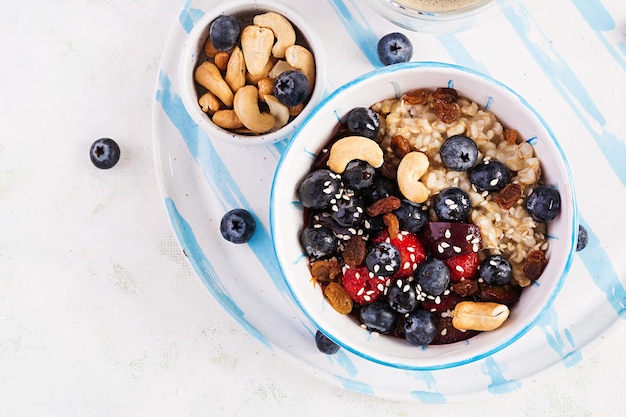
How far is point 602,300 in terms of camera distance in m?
1.23

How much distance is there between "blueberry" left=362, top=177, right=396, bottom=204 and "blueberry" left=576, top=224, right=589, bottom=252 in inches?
13.4

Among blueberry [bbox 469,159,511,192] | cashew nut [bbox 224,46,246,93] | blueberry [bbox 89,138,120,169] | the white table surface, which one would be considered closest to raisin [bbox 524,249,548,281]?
blueberry [bbox 469,159,511,192]

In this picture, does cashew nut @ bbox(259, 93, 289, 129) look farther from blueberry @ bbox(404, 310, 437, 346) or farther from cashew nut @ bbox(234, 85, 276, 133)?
blueberry @ bbox(404, 310, 437, 346)

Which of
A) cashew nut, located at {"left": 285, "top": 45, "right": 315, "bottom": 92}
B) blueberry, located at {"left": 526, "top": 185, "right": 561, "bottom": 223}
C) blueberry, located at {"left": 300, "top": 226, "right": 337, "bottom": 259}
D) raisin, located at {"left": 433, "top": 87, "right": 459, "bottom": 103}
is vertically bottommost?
blueberry, located at {"left": 300, "top": 226, "right": 337, "bottom": 259}

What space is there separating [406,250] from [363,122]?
0.20 meters

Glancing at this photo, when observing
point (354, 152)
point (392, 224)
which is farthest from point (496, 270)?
point (354, 152)

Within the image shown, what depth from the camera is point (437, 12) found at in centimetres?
120

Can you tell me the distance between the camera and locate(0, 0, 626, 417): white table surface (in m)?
1.33

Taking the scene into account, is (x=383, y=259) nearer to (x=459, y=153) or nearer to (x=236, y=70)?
(x=459, y=153)

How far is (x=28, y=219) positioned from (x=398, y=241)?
2.49ft

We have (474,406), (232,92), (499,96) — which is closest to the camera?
(499,96)

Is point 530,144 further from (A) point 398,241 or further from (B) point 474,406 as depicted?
(B) point 474,406

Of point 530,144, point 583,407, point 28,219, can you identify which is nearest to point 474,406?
point 583,407

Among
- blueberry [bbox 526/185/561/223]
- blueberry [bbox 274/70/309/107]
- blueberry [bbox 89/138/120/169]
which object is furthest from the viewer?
blueberry [bbox 89/138/120/169]
